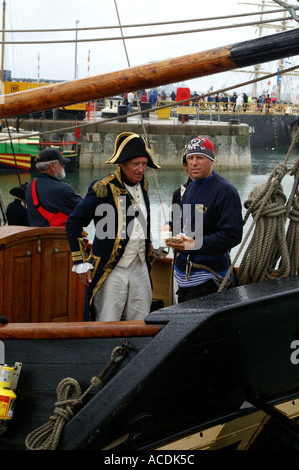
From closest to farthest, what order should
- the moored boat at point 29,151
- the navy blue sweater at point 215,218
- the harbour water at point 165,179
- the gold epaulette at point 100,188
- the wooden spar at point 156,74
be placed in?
1. the wooden spar at point 156,74
2. the navy blue sweater at point 215,218
3. the gold epaulette at point 100,188
4. the harbour water at point 165,179
5. the moored boat at point 29,151

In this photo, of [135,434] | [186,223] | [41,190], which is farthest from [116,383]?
[41,190]

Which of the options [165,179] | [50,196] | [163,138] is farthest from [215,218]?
[163,138]

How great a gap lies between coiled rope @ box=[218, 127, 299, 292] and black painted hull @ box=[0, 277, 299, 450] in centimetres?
29

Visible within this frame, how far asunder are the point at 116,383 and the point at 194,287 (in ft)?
3.04

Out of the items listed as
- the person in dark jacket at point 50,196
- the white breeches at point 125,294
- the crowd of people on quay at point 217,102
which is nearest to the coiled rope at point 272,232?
the white breeches at point 125,294

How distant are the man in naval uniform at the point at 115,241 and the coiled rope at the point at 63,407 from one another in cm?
79

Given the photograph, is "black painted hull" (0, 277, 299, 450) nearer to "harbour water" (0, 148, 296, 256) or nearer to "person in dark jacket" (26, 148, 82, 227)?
"person in dark jacket" (26, 148, 82, 227)

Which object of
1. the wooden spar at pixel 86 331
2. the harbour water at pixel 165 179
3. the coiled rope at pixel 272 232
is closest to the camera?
the wooden spar at pixel 86 331

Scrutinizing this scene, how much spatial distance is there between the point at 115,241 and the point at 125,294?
28 centimetres

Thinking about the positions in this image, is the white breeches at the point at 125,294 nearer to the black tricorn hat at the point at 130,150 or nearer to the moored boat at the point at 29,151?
the black tricorn hat at the point at 130,150

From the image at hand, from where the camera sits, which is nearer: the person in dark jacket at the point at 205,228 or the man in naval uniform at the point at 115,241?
the person in dark jacket at the point at 205,228

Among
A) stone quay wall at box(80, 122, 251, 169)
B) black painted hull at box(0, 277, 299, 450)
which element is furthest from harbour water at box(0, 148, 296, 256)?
black painted hull at box(0, 277, 299, 450)

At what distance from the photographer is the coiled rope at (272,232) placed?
9.12ft

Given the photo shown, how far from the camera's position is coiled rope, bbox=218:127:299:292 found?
2.78 metres
